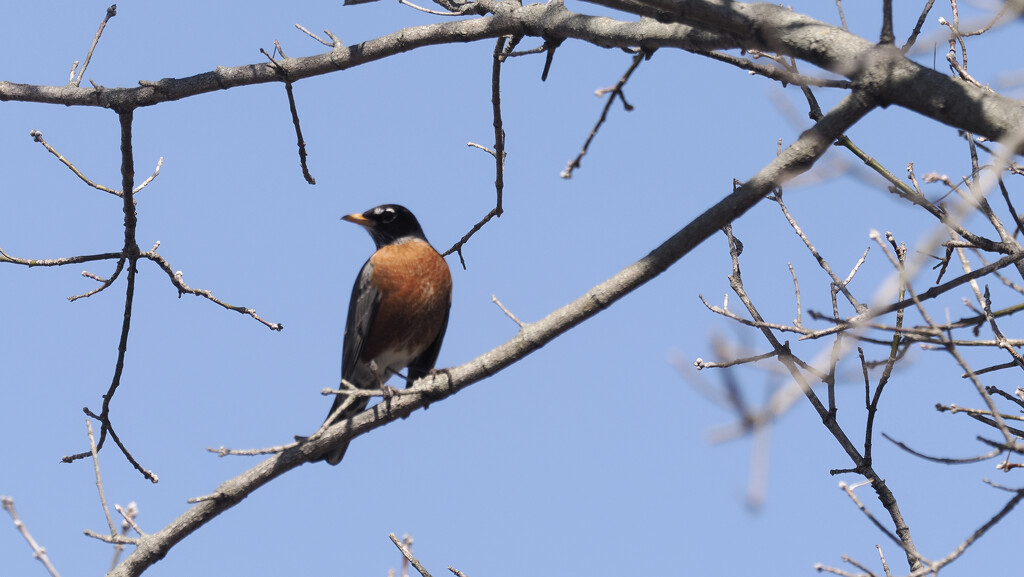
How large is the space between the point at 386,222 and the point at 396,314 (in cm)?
119

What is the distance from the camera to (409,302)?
620 centimetres

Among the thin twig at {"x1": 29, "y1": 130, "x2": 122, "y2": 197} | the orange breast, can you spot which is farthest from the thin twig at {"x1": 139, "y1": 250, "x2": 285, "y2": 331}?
the orange breast

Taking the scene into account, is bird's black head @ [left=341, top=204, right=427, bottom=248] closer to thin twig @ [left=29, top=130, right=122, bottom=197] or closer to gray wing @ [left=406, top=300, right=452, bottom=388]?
gray wing @ [left=406, top=300, right=452, bottom=388]

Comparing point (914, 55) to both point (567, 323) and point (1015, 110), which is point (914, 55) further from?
point (567, 323)

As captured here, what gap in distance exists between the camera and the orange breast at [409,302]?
618 centimetres

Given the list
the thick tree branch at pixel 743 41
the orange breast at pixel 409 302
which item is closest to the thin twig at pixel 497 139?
the thick tree branch at pixel 743 41

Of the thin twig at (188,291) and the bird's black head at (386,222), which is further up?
the bird's black head at (386,222)

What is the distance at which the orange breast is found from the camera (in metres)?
6.18

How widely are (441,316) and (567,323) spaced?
2.99m

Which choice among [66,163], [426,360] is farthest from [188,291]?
[426,360]

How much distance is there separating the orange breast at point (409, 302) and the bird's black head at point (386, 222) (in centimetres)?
65

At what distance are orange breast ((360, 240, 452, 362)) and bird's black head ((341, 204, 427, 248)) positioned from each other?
65 centimetres

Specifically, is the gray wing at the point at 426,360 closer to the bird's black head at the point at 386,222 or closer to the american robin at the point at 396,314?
the american robin at the point at 396,314

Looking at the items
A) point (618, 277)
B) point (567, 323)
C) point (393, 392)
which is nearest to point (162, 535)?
point (393, 392)
